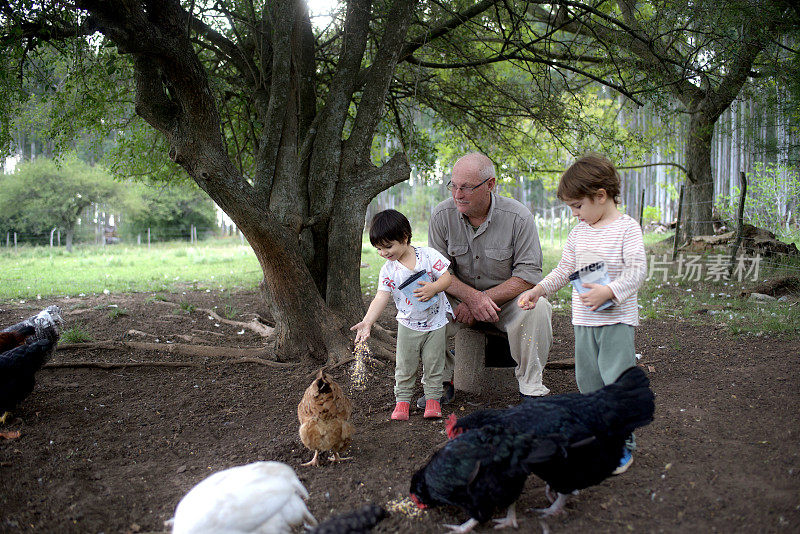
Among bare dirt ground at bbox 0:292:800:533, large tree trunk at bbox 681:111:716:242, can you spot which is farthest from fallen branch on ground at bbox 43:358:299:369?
large tree trunk at bbox 681:111:716:242

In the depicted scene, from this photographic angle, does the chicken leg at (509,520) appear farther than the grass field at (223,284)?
No

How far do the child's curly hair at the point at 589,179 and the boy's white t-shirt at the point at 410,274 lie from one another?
1.19 meters

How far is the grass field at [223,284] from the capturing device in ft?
Result: 24.8

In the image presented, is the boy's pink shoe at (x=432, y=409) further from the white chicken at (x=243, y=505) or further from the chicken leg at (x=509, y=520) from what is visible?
the white chicken at (x=243, y=505)

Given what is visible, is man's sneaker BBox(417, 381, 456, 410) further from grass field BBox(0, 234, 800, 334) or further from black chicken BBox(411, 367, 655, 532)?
grass field BBox(0, 234, 800, 334)

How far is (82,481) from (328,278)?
3.01 meters

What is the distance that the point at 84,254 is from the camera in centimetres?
2309

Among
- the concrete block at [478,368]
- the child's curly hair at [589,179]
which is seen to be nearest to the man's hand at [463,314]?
the concrete block at [478,368]

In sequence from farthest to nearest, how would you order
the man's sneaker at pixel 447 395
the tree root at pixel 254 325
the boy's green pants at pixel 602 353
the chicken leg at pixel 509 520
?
the tree root at pixel 254 325 → the man's sneaker at pixel 447 395 → the boy's green pants at pixel 602 353 → the chicken leg at pixel 509 520

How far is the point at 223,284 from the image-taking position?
1229 centimetres

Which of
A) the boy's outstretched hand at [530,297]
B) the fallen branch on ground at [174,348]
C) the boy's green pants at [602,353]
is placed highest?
the boy's outstretched hand at [530,297]

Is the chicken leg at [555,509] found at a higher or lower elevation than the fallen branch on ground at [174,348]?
lower

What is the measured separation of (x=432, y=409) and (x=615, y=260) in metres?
1.74

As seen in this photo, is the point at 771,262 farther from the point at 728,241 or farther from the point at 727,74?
the point at 727,74
